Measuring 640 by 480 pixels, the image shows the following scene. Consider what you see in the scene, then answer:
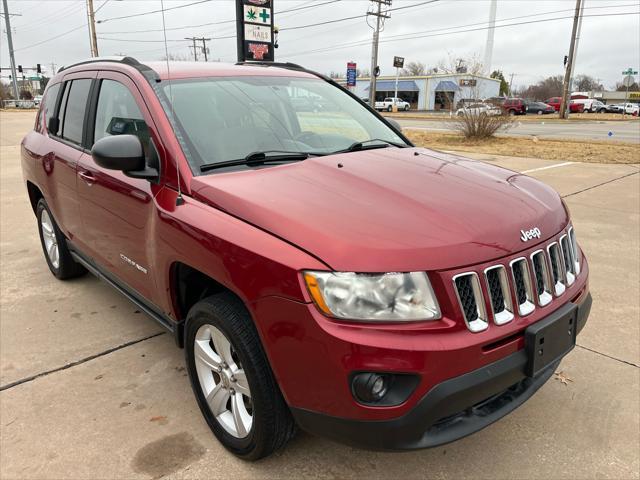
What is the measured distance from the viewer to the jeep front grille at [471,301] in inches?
73.0

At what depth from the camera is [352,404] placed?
5.95ft

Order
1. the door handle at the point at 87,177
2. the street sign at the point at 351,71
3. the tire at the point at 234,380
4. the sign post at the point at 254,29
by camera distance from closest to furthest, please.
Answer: the tire at the point at 234,380, the door handle at the point at 87,177, the sign post at the point at 254,29, the street sign at the point at 351,71

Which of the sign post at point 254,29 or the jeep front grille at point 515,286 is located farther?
the sign post at point 254,29

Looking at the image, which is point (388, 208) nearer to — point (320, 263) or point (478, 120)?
point (320, 263)

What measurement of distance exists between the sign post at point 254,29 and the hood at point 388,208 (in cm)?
1408

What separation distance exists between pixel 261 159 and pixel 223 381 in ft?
3.64

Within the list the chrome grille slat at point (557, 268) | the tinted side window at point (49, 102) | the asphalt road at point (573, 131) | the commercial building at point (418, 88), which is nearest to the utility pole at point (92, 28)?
the asphalt road at point (573, 131)

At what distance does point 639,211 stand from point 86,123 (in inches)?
274

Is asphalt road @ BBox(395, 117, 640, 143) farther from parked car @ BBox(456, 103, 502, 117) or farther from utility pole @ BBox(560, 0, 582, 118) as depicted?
utility pole @ BBox(560, 0, 582, 118)

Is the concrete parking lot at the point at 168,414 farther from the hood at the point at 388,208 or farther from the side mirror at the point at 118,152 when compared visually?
the side mirror at the point at 118,152

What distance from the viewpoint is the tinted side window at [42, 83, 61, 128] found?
423 centimetres

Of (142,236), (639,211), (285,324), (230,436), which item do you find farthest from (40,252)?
(639,211)

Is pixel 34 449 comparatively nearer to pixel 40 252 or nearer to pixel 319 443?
pixel 319 443

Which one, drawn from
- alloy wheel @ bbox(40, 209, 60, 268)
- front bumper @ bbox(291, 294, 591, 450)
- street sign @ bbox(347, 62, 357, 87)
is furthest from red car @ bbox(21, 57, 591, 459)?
street sign @ bbox(347, 62, 357, 87)
